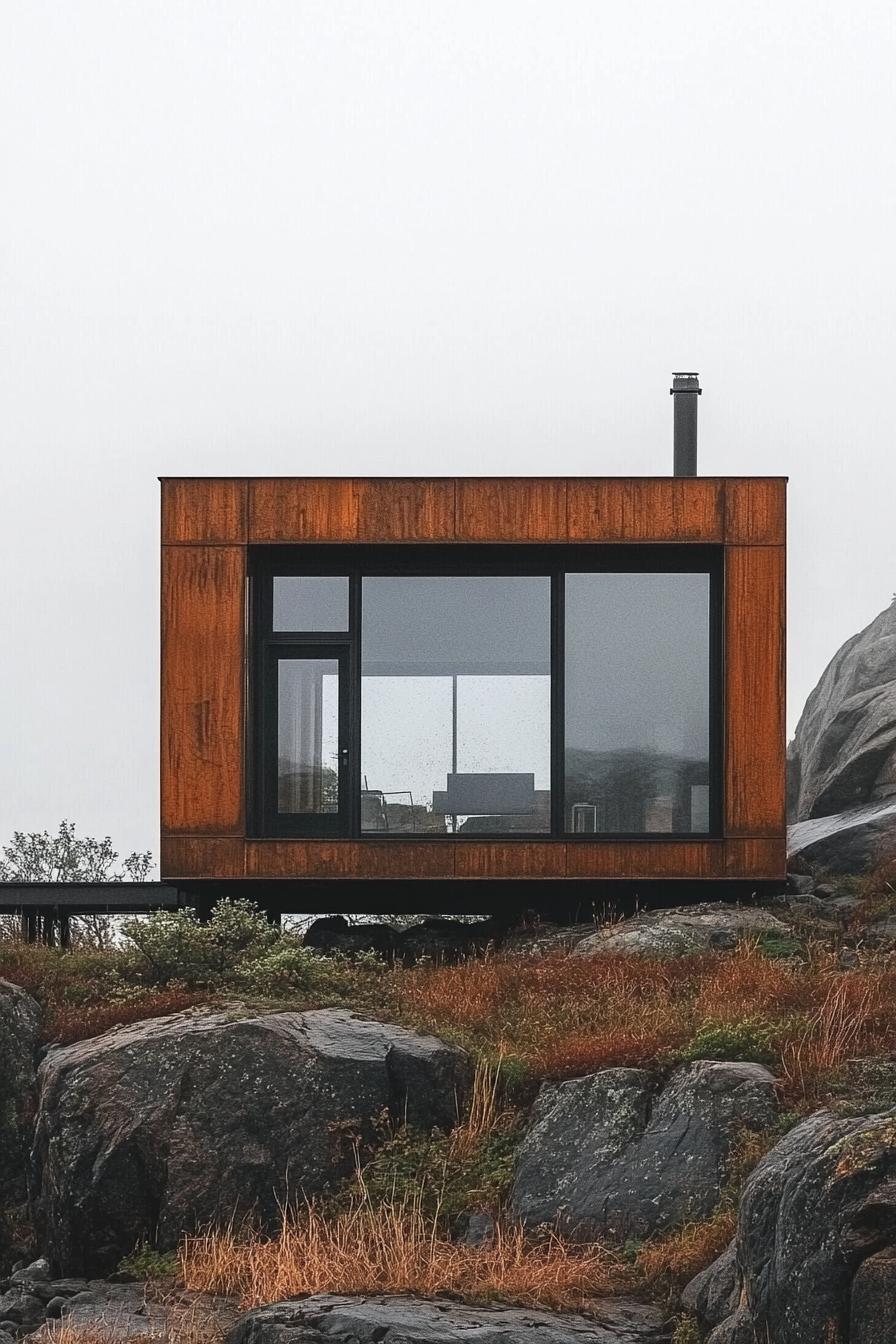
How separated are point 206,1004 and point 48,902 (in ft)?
22.9

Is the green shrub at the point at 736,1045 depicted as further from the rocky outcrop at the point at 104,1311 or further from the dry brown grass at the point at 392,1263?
the rocky outcrop at the point at 104,1311

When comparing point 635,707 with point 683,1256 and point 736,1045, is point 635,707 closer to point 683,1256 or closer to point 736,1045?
point 736,1045

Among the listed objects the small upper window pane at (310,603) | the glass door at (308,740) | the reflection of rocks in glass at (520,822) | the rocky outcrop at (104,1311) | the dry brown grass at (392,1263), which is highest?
the small upper window pane at (310,603)

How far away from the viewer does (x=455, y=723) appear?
18062mm

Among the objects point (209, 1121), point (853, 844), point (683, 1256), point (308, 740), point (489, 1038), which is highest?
point (308, 740)

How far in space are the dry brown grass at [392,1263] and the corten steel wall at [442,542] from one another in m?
7.65

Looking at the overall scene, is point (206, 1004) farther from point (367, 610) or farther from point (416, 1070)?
Answer: point (367, 610)

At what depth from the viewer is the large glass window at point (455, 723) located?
714 inches

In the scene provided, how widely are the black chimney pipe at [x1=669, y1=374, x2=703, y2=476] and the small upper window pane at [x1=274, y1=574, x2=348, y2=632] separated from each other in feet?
14.0

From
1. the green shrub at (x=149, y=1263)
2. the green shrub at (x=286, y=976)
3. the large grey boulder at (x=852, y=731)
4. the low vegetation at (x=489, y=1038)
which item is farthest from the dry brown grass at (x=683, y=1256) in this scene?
the large grey boulder at (x=852, y=731)

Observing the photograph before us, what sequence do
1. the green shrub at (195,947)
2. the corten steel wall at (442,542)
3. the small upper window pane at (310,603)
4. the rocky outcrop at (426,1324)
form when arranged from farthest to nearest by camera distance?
the small upper window pane at (310,603), the corten steel wall at (442,542), the green shrub at (195,947), the rocky outcrop at (426,1324)

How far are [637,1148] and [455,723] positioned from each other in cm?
809

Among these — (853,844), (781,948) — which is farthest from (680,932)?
(853,844)

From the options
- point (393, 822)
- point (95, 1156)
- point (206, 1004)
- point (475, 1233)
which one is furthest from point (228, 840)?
point (475, 1233)
